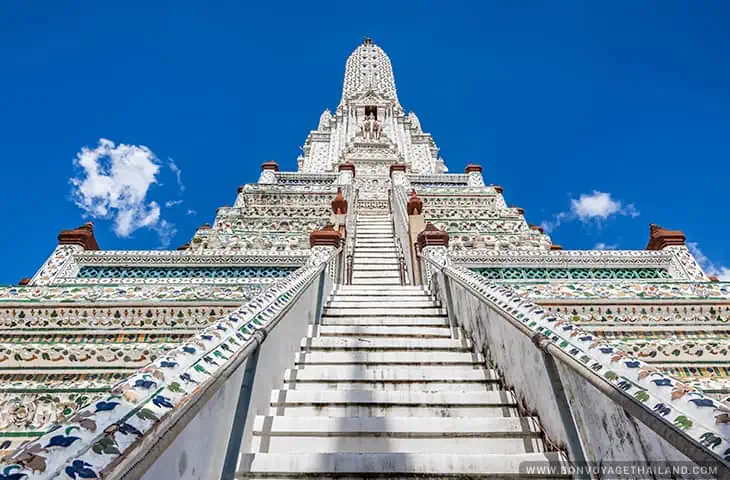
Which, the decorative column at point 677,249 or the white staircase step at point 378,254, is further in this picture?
the white staircase step at point 378,254

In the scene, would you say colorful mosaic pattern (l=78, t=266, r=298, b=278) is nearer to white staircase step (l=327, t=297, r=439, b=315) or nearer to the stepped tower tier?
white staircase step (l=327, t=297, r=439, b=315)

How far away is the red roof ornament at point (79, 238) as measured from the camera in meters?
6.51

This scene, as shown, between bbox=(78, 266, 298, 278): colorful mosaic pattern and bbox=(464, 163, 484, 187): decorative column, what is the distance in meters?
8.30

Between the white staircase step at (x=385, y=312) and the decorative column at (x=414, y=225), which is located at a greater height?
the decorative column at (x=414, y=225)

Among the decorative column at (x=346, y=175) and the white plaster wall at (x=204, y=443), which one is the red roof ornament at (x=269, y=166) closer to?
the decorative column at (x=346, y=175)

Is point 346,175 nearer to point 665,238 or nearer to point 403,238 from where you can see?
point 403,238

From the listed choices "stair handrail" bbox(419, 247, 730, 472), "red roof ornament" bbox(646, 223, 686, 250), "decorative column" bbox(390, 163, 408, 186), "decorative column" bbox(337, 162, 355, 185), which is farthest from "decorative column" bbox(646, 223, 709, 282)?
"decorative column" bbox(337, 162, 355, 185)

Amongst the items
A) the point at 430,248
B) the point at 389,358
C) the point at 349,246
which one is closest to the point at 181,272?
the point at 349,246

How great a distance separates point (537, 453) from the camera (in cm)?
213

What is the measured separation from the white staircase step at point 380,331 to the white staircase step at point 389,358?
468mm

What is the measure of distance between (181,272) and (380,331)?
12.4ft

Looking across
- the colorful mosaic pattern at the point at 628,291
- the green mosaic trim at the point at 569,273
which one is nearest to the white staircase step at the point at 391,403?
the colorful mosaic pattern at the point at 628,291

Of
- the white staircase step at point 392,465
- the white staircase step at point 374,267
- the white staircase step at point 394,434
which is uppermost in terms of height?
the white staircase step at point 374,267

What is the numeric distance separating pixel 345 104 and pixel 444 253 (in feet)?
67.6
